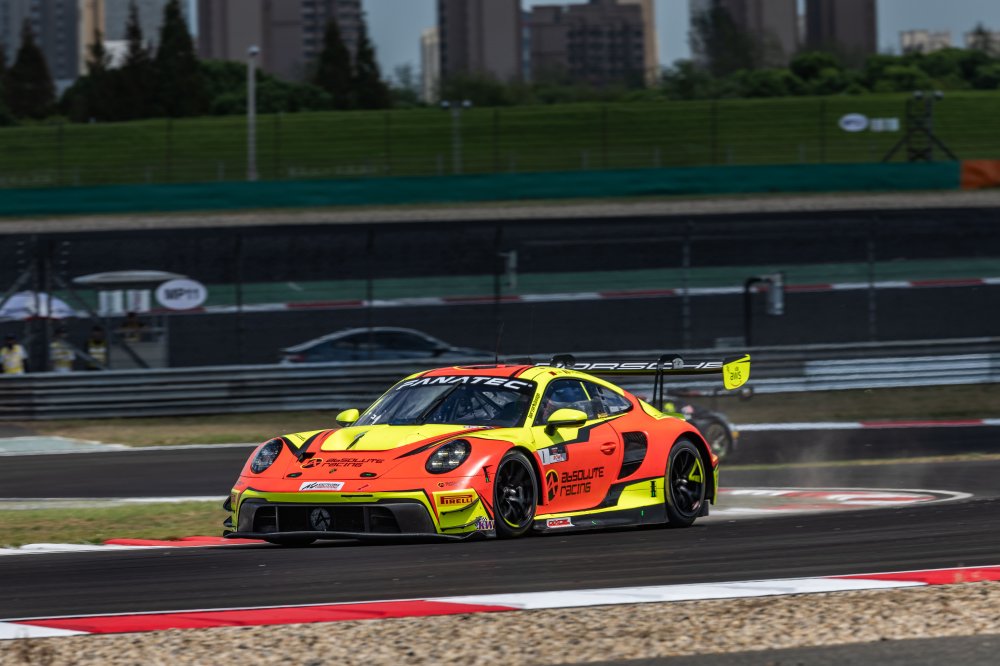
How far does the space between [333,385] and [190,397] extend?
1.95 m

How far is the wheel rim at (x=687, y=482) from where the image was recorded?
388 inches

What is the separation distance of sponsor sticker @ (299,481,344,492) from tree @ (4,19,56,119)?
89361 millimetres

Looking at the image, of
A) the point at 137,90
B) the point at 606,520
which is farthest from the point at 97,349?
the point at 137,90

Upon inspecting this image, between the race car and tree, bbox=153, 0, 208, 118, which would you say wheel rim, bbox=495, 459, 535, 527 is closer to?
the race car

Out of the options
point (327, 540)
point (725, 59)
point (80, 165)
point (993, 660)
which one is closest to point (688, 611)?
point (993, 660)

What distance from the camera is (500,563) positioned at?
7301 mm

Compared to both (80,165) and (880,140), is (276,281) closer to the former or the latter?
(80,165)

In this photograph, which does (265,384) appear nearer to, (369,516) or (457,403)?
(457,403)

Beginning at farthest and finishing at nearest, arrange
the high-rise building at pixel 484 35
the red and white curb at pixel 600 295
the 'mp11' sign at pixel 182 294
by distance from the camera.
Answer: the high-rise building at pixel 484 35
the red and white curb at pixel 600 295
the 'mp11' sign at pixel 182 294

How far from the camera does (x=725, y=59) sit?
111438 mm

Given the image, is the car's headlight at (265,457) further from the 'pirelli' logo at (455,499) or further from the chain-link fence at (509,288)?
the chain-link fence at (509,288)

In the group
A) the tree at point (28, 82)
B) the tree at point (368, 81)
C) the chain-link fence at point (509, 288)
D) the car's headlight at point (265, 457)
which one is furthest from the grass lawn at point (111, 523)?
the tree at point (28, 82)

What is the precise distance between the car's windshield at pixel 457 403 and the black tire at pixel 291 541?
0.88 metres

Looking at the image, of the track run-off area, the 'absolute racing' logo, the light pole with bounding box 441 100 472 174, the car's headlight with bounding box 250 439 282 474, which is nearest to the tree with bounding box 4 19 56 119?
the light pole with bounding box 441 100 472 174
